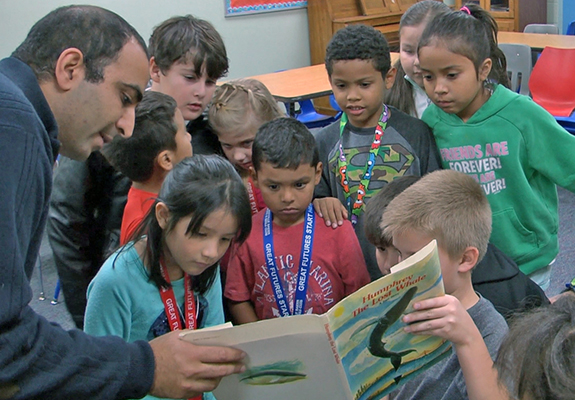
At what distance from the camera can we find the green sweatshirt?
1905 millimetres

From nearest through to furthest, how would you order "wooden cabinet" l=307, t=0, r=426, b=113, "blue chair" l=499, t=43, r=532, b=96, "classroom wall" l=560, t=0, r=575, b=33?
"blue chair" l=499, t=43, r=532, b=96, "classroom wall" l=560, t=0, r=575, b=33, "wooden cabinet" l=307, t=0, r=426, b=113

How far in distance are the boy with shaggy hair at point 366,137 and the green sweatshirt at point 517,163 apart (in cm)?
11

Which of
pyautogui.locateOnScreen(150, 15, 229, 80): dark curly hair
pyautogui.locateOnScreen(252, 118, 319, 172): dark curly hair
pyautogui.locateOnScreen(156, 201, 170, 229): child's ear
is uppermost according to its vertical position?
pyautogui.locateOnScreen(150, 15, 229, 80): dark curly hair

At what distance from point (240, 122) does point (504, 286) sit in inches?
38.8

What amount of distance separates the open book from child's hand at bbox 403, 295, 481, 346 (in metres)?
0.02

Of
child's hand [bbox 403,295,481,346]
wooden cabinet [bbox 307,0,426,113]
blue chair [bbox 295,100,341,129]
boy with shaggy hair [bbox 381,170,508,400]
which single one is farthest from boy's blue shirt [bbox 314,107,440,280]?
wooden cabinet [bbox 307,0,426,113]

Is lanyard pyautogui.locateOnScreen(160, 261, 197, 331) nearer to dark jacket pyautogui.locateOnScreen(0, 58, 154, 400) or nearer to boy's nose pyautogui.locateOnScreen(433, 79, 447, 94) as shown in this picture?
dark jacket pyautogui.locateOnScreen(0, 58, 154, 400)

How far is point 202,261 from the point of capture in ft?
4.97

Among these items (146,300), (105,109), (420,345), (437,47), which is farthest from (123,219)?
(437,47)

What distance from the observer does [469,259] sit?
4.89 ft

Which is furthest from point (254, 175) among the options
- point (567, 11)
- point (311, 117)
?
point (567, 11)

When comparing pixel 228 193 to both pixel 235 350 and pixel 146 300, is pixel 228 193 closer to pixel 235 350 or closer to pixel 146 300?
pixel 146 300

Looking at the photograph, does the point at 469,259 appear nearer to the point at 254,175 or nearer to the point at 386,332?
the point at 386,332

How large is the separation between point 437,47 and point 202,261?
1033mm
